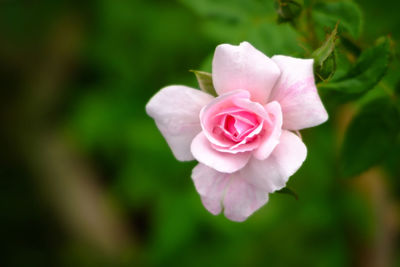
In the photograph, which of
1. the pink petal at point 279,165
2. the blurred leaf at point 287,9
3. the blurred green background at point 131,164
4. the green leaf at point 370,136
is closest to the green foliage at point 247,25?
→ the blurred green background at point 131,164

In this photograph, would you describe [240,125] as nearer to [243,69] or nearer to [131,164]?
[243,69]

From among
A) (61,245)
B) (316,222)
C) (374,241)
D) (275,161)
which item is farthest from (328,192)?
(61,245)

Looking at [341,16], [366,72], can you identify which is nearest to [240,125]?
[366,72]

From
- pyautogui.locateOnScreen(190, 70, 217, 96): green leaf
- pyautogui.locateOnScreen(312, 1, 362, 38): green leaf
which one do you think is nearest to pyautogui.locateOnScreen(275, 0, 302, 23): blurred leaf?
pyautogui.locateOnScreen(312, 1, 362, 38): green leaf

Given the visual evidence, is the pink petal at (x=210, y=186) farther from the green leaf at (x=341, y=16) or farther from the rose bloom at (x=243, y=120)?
the green leaf at (x=341, y=16)

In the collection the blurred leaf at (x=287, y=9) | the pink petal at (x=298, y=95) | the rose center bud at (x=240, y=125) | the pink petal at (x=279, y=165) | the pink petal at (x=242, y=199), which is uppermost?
the blurred leaf at (x=287, y=9)
